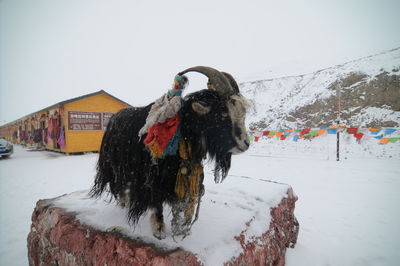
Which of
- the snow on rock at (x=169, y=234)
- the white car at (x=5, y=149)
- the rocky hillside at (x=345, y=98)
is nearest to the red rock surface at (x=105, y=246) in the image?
the snow on rock at (x=169, y=234)

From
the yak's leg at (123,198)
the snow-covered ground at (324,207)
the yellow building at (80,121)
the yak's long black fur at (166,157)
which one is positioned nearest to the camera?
the yak's long black fur at (166,157)

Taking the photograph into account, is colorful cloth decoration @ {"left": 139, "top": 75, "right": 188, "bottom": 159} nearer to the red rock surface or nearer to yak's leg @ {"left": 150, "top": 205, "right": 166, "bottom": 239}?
yak's leg @ {"left": 150, "top": 205, "right": 166, "bottom": 239}

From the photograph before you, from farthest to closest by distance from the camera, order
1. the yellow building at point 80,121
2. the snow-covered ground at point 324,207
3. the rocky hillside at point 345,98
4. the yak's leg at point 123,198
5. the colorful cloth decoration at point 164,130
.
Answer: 1. the rocky hillside at point 345,98
2. the yellow building at point 80,121
3. the snow-covered ground at point 324,207
4. the yak's leg at point 123,198
5. the colorful cloth decoration at point 164,130

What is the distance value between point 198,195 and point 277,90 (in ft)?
124

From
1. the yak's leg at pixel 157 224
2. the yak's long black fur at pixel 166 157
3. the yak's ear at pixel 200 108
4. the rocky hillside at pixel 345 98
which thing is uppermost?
the rocky hillside at pixel 345 98

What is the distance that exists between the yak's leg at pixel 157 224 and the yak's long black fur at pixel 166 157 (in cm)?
5

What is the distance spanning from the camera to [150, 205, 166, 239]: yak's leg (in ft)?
5.00

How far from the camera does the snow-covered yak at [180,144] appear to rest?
1368 millimetres

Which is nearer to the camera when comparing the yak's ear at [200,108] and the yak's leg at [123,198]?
the yak's ear at [200,108]

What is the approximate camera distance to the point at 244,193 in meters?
2.59

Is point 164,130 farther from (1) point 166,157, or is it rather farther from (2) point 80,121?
(2) point 80,121

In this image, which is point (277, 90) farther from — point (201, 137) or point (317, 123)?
point (201, 137)

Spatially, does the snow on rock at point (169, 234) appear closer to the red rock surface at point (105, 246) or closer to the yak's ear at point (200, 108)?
the red rock surface at point (105, 246)

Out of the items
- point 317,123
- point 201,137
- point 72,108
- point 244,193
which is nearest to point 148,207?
point 201,137
